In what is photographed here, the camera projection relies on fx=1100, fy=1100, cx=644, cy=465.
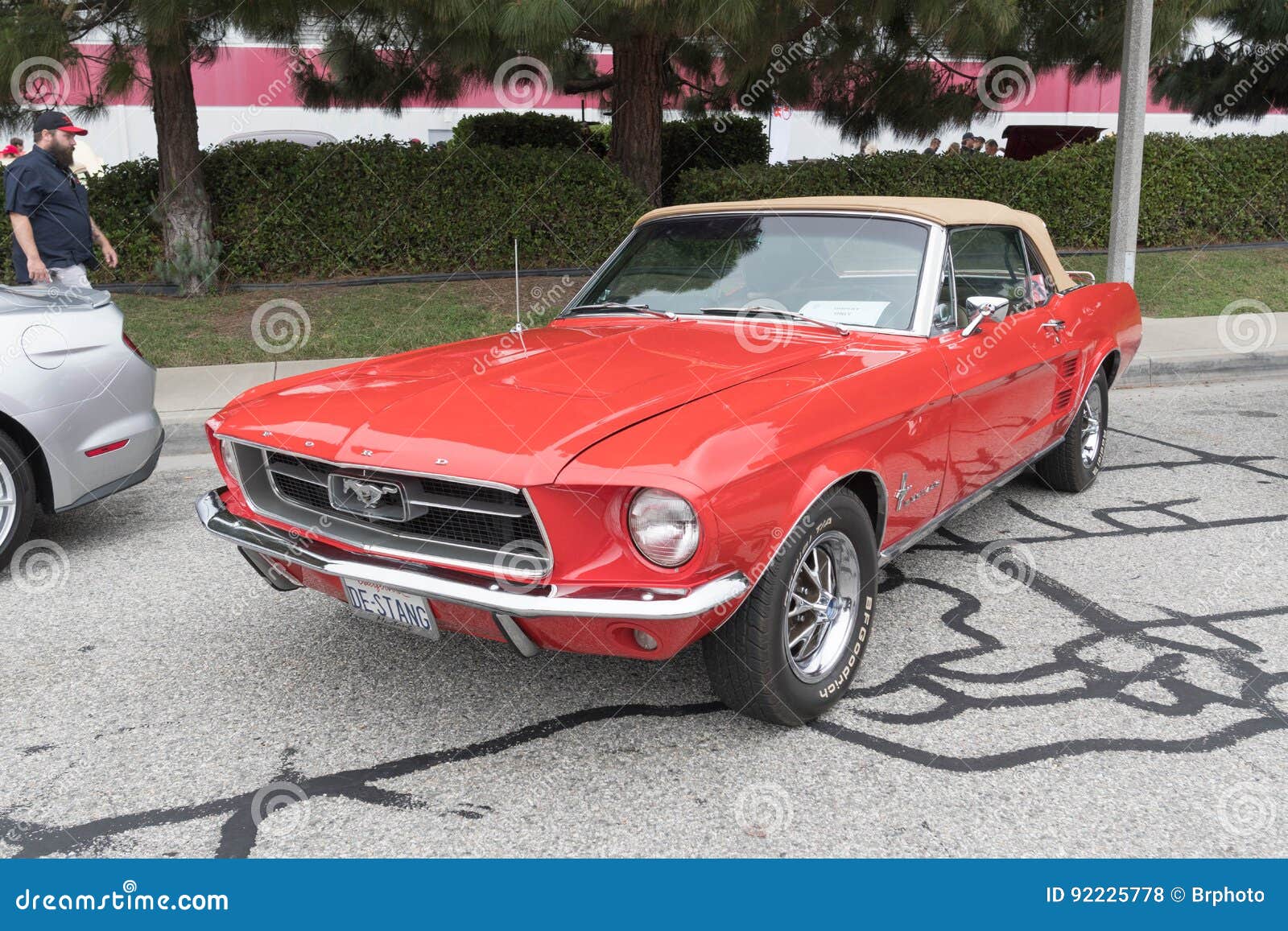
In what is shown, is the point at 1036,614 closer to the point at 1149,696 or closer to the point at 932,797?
the point at 1149,696

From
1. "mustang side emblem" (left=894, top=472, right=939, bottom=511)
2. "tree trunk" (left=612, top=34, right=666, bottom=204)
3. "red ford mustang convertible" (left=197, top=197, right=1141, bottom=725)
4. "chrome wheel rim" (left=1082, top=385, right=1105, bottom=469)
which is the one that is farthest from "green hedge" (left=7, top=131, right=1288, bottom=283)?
"mustang side emblem" (left=894, top=472, right=939, bottom=511)

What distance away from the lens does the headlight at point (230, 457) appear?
3.55m

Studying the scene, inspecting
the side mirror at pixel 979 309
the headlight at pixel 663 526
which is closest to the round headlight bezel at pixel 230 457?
the headlight at pixel 663 526

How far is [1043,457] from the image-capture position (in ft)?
18.4

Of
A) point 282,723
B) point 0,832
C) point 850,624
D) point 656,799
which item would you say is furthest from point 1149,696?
point 0,832

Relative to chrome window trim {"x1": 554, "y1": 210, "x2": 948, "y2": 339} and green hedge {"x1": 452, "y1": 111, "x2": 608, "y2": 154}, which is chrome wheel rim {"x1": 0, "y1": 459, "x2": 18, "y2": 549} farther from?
green hedge {"x1": 452, "y1": 111, "x2": 608, "y2": 154}

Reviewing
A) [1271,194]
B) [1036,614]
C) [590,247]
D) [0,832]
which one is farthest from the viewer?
[1271,194]

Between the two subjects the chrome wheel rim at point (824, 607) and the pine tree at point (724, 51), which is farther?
the pine tree at point (724, 51)

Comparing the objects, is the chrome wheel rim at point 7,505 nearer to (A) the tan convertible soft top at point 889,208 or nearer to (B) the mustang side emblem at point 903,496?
(A) the tan convertible soft top at point 889,208

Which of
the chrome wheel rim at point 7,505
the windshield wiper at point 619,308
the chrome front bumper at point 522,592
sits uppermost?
the windshield wiper at point 619,308

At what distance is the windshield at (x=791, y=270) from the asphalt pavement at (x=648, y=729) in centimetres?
120

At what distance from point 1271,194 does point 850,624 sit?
13.9 metres

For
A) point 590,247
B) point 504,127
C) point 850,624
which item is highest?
point 504,127

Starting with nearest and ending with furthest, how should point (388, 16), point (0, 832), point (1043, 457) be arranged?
point (0, 832) < point (1043, 457) < point (388, 16)
